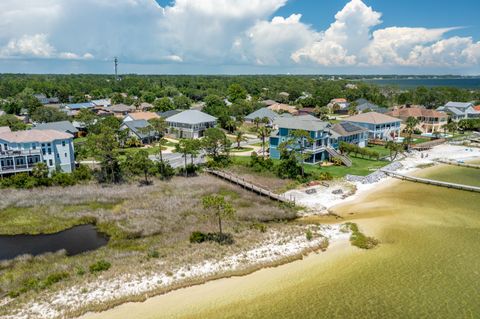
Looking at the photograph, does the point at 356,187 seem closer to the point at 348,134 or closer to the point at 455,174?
the point at 455,174

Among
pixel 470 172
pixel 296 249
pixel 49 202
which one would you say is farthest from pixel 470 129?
pixel 49 202

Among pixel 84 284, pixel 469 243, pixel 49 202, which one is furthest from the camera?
pixel 49 202

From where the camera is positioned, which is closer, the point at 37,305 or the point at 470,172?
the point at 37,305

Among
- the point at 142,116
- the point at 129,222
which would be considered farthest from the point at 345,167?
the point at 142,116

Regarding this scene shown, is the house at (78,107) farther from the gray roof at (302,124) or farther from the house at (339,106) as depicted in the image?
the house at (339,106)

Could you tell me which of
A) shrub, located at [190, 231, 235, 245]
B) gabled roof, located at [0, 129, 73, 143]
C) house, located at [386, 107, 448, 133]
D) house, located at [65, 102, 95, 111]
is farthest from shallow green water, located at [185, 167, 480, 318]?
house, located at [65, 102, 95, 111]

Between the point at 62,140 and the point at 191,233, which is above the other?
the point at 62,140

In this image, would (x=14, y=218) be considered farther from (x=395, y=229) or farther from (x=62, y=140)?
(x=395, y=229)

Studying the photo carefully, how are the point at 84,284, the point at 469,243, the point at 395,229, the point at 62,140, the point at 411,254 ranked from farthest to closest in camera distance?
the point at 62,140, the point at 395,229, the point at 469,243, the point at 411,254, the point at 84,284
